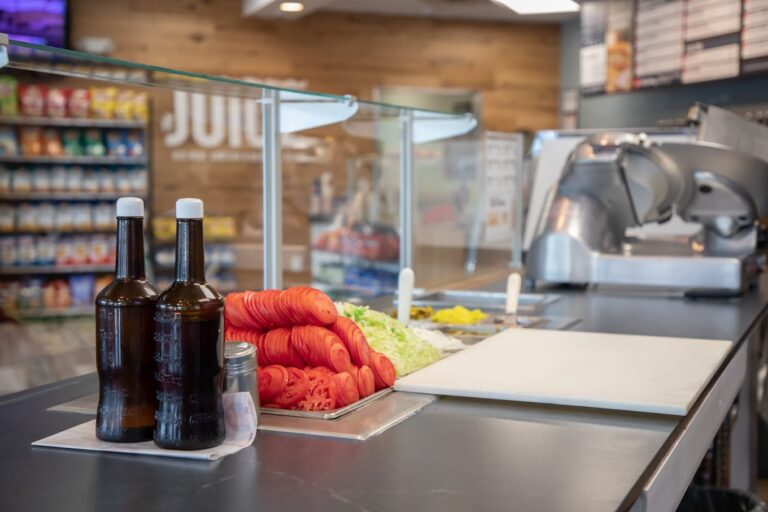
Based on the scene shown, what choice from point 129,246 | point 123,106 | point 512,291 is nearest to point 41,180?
point 123,106

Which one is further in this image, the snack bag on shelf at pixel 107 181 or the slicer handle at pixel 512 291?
the snack bag on shelf at pixel 107 181

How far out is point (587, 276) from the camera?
259cm

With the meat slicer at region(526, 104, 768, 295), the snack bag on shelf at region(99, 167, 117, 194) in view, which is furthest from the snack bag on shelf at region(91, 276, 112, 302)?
the meat slicer at region(526, 104, 768, 295)

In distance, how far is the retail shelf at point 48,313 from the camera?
6.65 meters

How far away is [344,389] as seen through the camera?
44.5 inches

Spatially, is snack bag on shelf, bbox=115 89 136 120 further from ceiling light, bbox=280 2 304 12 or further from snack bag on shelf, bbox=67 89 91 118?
ceiling light, bbox=280 2 304 12

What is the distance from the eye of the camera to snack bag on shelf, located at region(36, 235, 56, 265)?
22.0ft

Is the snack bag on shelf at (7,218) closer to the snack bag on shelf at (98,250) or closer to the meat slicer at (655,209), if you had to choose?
the snack bag on shelf at (98,250)

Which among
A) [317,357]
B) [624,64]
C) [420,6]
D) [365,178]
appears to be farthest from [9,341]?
[317,357]

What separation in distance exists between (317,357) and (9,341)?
5520mm

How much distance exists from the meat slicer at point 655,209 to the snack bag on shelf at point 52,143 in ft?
16.7

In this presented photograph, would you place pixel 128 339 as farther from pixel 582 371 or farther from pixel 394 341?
pixel 582 371

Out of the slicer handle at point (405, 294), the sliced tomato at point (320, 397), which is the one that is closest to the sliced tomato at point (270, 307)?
the sliced tomato at point (320, 397)

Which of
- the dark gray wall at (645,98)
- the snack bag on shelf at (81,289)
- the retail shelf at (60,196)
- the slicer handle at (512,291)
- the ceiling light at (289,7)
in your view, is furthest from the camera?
the snack bag on shelf at (81,289)
